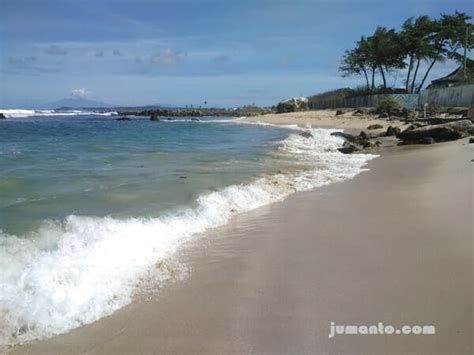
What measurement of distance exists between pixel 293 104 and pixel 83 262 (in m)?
70.9

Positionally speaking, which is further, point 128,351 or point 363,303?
point 363,303

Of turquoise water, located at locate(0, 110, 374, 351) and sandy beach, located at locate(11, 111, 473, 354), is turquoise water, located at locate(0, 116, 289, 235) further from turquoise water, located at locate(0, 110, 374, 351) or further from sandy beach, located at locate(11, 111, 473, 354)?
sandy beach, located at locate(11, 111, 473, 354)

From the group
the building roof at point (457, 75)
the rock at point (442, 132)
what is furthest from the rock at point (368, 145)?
the building roof at point (457, 75)

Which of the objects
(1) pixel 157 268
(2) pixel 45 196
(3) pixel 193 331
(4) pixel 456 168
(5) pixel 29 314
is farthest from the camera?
(4) pixel 456 168

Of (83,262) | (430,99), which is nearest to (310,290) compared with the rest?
(83,262)

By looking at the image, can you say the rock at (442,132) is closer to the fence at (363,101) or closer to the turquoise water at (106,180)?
the turquoise water at (106,180)

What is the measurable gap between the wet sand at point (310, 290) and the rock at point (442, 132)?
11.7m

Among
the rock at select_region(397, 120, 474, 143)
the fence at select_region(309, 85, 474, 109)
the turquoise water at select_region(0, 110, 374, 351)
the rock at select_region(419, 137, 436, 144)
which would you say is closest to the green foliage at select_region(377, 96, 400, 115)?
the fence at select_region(309, 85, 474, 109)

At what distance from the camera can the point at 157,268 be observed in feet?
17.3

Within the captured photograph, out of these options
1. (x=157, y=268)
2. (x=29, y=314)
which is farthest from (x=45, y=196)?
(x=29, y=314)

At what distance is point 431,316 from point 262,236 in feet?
9.56

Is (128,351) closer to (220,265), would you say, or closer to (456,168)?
(220,265)

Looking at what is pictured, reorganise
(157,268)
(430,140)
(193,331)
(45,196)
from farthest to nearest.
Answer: (430,140), (45,196), (157,268), (193,331)

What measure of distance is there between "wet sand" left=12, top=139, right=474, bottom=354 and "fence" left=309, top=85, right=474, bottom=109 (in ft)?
97.1
